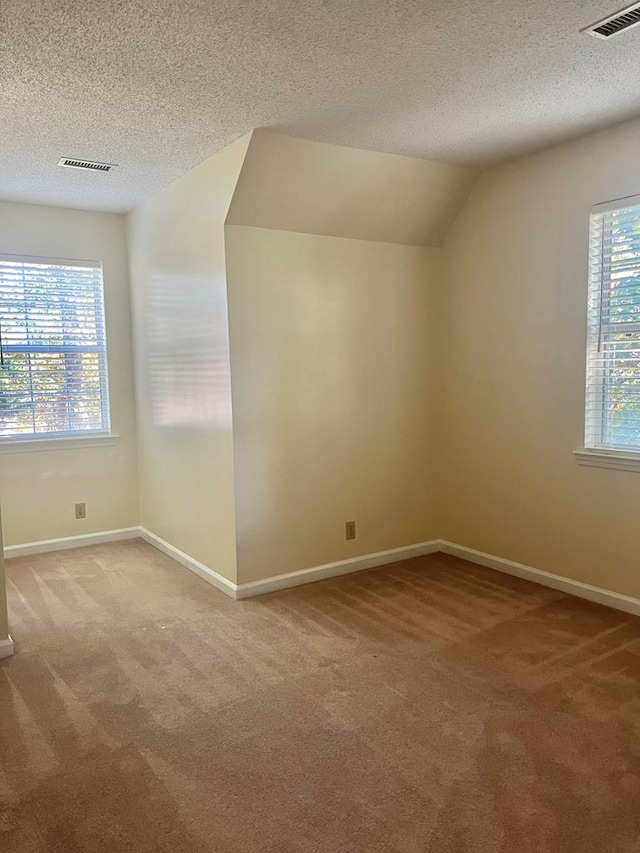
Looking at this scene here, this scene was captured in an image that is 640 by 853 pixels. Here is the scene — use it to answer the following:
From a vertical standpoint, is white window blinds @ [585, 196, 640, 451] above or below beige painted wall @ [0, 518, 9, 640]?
above

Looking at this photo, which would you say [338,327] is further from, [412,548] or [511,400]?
[412,548]

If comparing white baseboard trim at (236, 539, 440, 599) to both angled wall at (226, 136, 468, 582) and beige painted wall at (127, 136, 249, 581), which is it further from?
beige painted wall at (127, 136, 249, 581)

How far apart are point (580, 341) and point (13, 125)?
10.3 feet

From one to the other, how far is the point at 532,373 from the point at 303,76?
214cm

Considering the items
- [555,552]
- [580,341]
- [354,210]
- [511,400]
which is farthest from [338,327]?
[555,552]

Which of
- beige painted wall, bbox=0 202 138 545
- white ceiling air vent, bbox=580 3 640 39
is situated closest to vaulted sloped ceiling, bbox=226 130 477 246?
white ceiling air vent, bbox=580 3 640 39

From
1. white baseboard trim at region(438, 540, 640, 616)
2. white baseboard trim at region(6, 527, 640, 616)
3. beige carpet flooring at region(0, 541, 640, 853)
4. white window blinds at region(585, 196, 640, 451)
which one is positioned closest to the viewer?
beige carpet flooring at region(0, 541, 640, 853)

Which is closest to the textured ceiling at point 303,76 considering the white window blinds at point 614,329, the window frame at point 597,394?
the white window blinds at point 614,329

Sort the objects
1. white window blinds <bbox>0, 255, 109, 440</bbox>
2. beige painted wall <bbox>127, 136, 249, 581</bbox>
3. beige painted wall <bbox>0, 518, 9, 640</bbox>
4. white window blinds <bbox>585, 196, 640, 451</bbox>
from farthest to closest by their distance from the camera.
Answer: white window blinds <bbox>0, 255, 109, 440</bbox>
beige painted wall <bbox>127, 136, 249, 581</bbox>
white window blinds <bbox>585, 196, 640, 451</bbox>
beige painted wall <bbox>0, 518, 9, 640</bbox>

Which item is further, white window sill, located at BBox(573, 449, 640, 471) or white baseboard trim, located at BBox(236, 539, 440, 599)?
white baseboard trim, located at BBox(236, 539, 440, 599)

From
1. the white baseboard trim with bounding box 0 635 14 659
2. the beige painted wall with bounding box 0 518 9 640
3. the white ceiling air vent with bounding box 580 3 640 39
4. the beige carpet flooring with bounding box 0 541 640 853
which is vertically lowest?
the beige carpet flooring with bounding box 0 541 640 853

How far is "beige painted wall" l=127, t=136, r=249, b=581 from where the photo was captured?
355cm

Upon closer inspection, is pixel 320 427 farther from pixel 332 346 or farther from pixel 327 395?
pixel 332 346

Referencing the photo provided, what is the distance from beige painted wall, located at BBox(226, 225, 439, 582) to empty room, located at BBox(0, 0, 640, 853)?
0.02m
